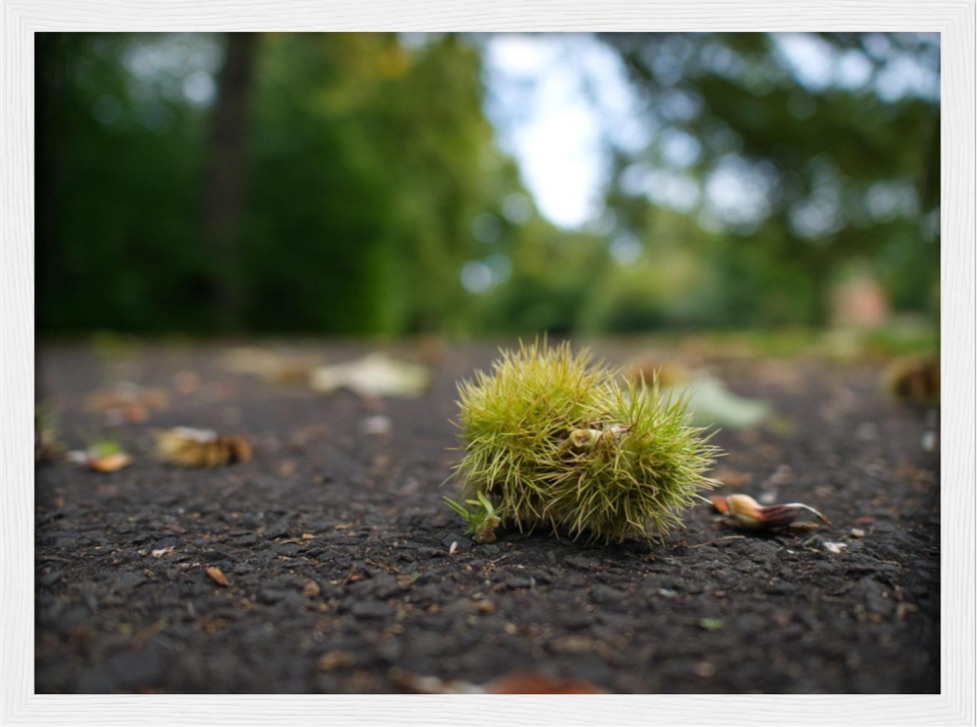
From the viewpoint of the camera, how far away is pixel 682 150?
983 centimetres

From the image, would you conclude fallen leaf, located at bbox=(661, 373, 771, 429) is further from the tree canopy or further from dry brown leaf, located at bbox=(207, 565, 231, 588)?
the tree canopy

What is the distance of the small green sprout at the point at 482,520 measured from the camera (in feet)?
6.47

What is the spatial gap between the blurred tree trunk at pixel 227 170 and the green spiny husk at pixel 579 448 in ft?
25.9

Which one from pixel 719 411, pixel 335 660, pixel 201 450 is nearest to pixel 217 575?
pixel 335 660

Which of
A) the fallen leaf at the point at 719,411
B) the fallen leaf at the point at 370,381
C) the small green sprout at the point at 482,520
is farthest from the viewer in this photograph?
the fallen leaf at the point at 370,381

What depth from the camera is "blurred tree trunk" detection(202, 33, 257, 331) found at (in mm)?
8758

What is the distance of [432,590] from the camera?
69.0 inches

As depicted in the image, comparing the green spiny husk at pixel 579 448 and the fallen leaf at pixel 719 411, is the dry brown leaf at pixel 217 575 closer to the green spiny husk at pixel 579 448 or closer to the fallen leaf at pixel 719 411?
the green spiny husk at pixel 579 448

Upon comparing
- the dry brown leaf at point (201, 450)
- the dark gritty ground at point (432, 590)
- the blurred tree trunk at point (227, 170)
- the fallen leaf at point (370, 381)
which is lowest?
the dark gritty ground at point (432, 590)

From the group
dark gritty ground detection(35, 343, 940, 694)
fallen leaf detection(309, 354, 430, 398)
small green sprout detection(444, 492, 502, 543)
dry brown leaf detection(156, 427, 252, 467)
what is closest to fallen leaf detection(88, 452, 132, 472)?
dark gritty ground detection(35, 343, 940, 694)
